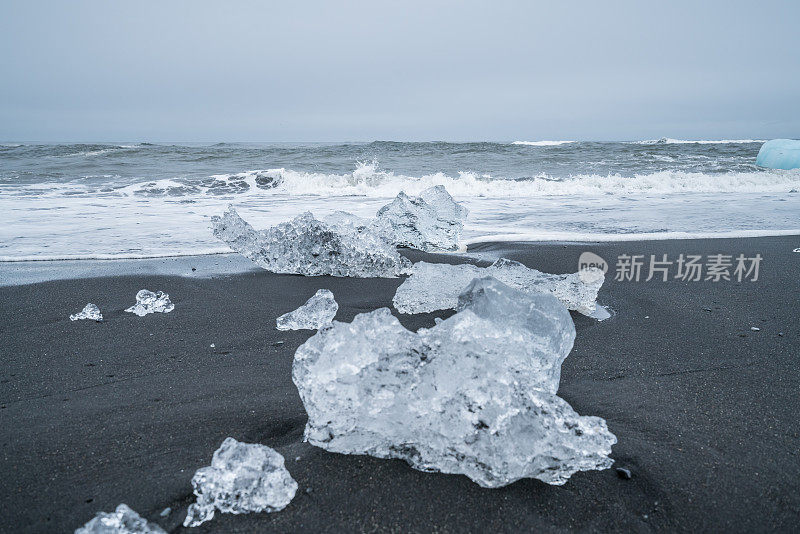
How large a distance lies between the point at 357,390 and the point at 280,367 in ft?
2.51

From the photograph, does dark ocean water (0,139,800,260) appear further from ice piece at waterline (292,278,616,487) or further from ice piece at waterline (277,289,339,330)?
ice piece at waterline (292,278,616,487)

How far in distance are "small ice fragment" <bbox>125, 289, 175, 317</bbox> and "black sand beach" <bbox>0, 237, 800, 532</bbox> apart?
0.08 metres

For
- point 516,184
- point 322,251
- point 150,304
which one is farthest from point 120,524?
point 516,184

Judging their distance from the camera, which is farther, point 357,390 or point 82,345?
point 82,345

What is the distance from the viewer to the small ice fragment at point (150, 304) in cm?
270

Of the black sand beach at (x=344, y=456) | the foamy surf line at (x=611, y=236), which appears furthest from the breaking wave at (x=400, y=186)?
the black sand beach at (x=344, y=456)

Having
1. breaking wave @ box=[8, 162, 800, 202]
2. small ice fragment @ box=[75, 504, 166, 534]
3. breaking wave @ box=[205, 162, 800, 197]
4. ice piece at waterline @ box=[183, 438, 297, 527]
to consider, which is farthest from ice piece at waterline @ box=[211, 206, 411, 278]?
breaking wave @ box=[205, 162, 800, 197]

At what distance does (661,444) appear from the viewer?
1465 mm

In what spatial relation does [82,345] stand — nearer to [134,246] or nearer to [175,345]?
[175,345]

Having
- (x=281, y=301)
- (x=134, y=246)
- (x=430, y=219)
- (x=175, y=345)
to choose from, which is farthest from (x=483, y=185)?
(x=175, y=345)

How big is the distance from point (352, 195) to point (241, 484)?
26.8ft

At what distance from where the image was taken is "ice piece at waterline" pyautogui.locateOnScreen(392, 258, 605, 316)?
8.65 ft

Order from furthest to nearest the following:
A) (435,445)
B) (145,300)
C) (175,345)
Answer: (145,300) < (175,345) < (435,445)

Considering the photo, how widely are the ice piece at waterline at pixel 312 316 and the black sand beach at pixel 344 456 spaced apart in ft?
0.25
